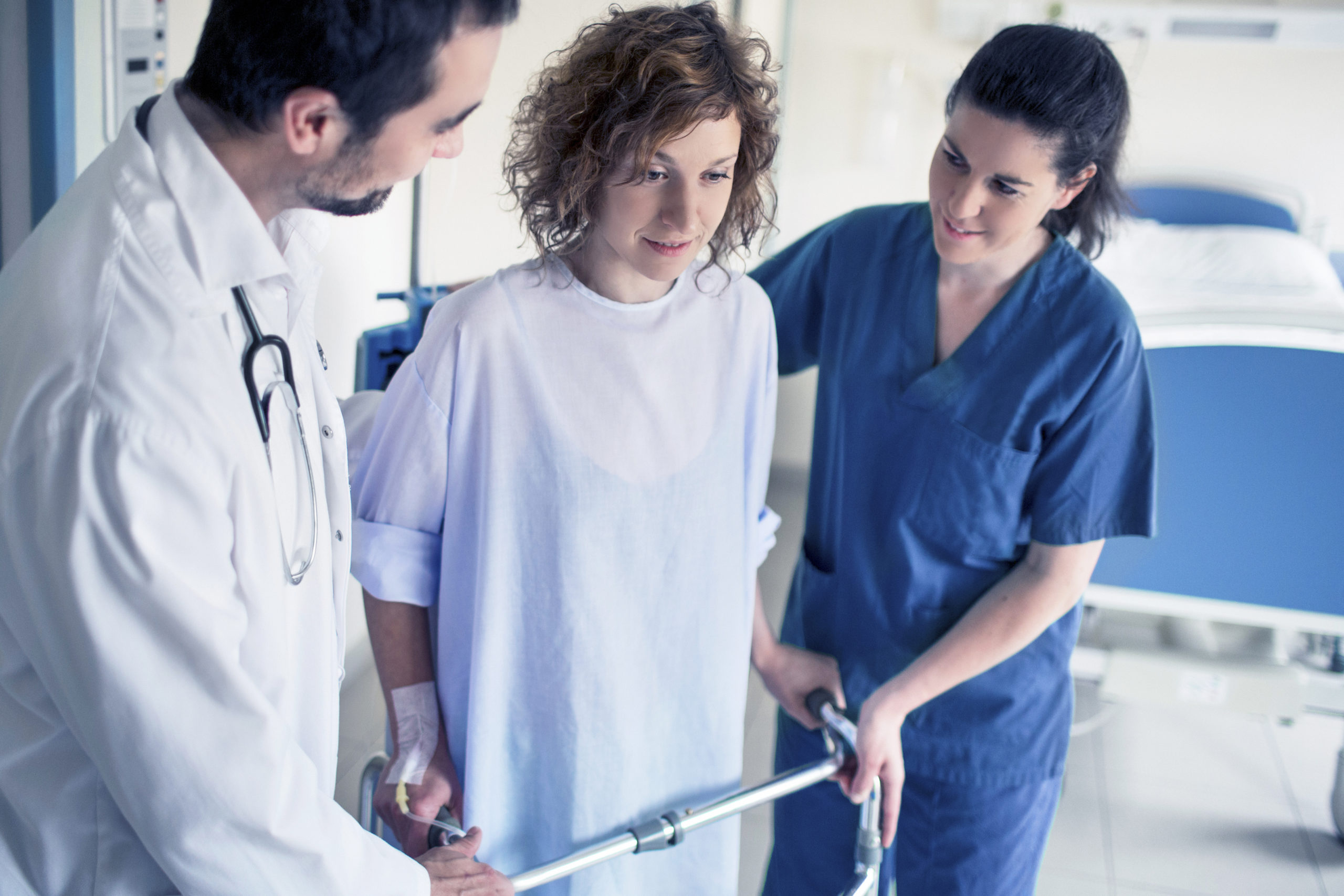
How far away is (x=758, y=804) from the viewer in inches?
47.2

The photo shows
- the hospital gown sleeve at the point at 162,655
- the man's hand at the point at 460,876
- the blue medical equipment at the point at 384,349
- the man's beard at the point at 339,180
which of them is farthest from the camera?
the blue medical equipment at the point at 384,349

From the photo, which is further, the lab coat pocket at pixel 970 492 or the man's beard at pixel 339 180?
the lab coat pocket at pixel 970 492

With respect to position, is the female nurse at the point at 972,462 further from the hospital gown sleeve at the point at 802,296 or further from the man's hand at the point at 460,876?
the man's hand at the point at 460,876

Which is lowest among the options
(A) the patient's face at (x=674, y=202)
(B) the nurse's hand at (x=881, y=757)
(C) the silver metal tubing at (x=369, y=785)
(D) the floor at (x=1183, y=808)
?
(D) the floor at (x=1183, y=808)

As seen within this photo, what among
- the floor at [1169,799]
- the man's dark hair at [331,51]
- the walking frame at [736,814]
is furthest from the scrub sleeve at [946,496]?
the floor at [1169,799]

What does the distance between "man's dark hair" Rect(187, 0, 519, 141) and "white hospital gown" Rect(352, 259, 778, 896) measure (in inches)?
14.6

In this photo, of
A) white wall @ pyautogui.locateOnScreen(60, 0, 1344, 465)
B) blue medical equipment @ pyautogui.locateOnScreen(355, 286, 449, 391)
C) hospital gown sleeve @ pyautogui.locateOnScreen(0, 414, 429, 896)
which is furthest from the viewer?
white wall @ pyautogui.locateOnScreen(60, 0, 1344, 465)

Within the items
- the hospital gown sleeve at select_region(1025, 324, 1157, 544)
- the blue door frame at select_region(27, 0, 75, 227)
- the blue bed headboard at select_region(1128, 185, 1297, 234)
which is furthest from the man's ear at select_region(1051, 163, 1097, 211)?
the blue bed headboard at select_region(1128, 185, 1297, 234)

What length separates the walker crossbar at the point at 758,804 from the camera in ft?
3.38

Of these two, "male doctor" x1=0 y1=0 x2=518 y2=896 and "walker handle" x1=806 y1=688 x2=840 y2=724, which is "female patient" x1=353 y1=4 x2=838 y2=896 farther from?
"male doctor" x1=0 y1=0 x2=518 y2=896

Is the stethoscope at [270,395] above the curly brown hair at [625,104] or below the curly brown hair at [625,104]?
below

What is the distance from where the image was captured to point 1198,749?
2.91 metres

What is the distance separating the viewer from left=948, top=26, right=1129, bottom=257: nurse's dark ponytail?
3.93ft

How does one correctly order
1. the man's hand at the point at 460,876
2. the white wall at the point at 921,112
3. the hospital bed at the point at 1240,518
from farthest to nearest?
the white wall at the point at 921,112 < the hospital bed at the point at 1240,518 < the man's hand at the point at 460,876
